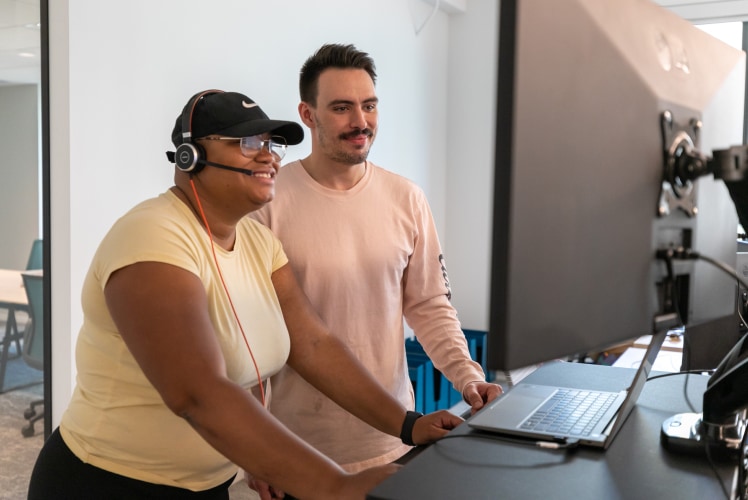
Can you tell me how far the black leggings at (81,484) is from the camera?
1.24m

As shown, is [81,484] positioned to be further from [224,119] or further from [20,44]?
[20,44]

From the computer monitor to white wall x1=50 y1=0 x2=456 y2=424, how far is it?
203cm

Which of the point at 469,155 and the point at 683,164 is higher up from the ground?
the point at 469,155

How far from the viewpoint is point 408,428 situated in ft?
4.33

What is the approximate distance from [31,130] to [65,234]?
380 mm

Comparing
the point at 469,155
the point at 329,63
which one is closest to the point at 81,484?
the point at 329,63

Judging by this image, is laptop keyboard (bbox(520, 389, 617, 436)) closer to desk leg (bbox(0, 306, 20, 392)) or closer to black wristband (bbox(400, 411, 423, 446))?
black wristband (bbox(400, 411, 423, 446))

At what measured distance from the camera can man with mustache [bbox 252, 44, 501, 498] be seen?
1.74m

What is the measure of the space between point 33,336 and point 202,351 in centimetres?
182

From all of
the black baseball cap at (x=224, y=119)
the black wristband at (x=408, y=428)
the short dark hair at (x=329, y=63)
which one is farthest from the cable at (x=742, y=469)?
the short dark hair at (x=329, y=63)

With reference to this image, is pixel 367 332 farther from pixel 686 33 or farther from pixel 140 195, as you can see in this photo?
pixel 140 195

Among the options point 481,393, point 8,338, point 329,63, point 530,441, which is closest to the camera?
point 530,441

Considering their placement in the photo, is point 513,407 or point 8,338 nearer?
point 513,407

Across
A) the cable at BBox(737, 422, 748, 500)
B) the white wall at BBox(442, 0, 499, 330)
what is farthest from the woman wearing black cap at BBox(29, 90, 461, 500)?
the white wall at BBox(442, 0, 499, 330)
